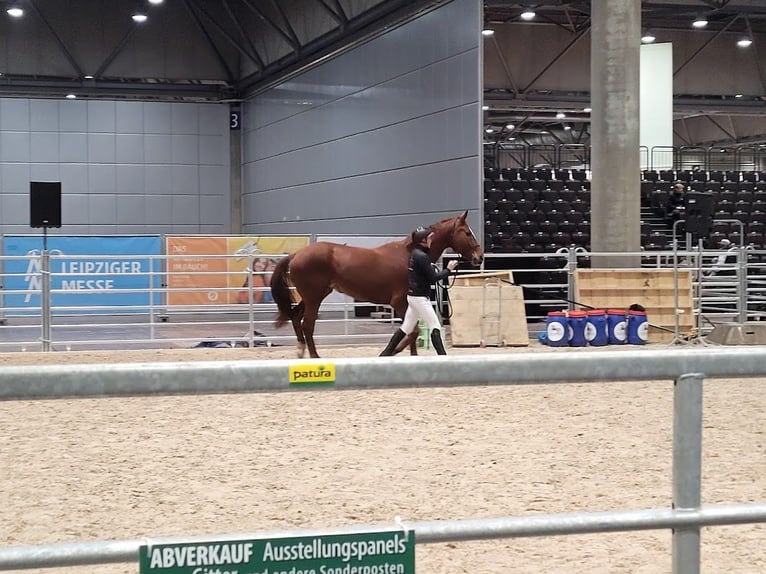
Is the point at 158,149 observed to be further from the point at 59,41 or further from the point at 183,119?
the point at 59,41

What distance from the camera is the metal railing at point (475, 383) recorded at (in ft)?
5.66

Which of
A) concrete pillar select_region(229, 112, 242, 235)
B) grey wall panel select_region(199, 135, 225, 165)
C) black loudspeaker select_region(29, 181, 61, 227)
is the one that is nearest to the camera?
black loudspeaker select_region(29, 181, 61, 227)

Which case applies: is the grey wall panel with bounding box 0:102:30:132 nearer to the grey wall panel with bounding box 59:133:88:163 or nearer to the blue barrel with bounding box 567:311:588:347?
the grey wall panel with bounding box 59:133:88:163

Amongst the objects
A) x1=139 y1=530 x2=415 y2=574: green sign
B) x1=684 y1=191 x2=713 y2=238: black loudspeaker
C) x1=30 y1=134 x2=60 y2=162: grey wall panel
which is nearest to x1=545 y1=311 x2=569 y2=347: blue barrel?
x1=684 y1=191 x2=713 y2=238: black loudspeaker

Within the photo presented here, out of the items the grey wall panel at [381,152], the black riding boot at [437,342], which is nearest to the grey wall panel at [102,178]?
the grey wall panel at [381,152]

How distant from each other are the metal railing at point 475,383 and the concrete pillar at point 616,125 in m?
15.5

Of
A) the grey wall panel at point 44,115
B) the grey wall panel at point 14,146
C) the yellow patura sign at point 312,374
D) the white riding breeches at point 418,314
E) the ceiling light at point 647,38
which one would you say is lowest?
the white riding breeches at point 418,314

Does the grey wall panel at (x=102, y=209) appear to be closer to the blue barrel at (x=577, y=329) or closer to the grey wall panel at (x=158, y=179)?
the grey wall panel at (x=158, y=179)

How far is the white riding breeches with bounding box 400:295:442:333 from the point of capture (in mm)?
10594

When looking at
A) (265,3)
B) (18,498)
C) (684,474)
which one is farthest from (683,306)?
(265,3)

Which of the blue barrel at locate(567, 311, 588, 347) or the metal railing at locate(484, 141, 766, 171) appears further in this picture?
the metal railing at locate(484, 141, 766, 171)

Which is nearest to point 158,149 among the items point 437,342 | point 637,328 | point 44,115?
point 44,115

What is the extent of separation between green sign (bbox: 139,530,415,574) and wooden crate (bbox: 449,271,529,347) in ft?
42.6

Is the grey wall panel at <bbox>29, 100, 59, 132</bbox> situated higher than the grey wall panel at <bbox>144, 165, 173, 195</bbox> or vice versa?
the grey wall panel at <bbox>29, 100, 59, 132</bbox>
